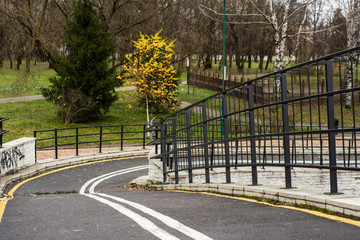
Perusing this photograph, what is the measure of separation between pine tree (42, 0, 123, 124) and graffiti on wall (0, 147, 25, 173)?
1408 centimetres

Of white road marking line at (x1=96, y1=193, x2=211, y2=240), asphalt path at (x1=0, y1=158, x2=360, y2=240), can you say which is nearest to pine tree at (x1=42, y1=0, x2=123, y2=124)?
asphalt path at (x1=0, y1=158, x2=360, y2=240)

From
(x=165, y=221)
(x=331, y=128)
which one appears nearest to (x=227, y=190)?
(x=165, y=221)

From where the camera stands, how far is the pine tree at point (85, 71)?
27.6m

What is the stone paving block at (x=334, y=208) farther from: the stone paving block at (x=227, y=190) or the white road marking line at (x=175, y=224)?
the stone paving block at (x=227, y=190)

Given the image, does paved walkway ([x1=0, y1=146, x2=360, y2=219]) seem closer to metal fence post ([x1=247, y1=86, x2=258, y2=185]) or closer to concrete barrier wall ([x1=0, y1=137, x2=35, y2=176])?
metal fence post ([x1=247, y1=86, x2=258, y2=185])

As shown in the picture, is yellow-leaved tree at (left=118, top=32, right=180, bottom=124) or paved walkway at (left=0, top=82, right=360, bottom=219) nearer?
paved walkway at (left=0, top=82, right=360, bottom=219)

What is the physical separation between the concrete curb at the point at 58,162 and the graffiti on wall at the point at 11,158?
0.84 feet

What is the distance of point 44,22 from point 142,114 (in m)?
9.59

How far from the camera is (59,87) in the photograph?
28078 millimetres

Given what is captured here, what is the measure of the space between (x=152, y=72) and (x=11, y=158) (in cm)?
1699

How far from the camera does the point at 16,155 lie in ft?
42.5

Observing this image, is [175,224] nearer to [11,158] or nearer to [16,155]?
[11,158]

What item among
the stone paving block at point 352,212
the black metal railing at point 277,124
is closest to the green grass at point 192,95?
the black metal railing at point 277,124

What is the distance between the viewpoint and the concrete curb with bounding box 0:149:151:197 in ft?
40.1
